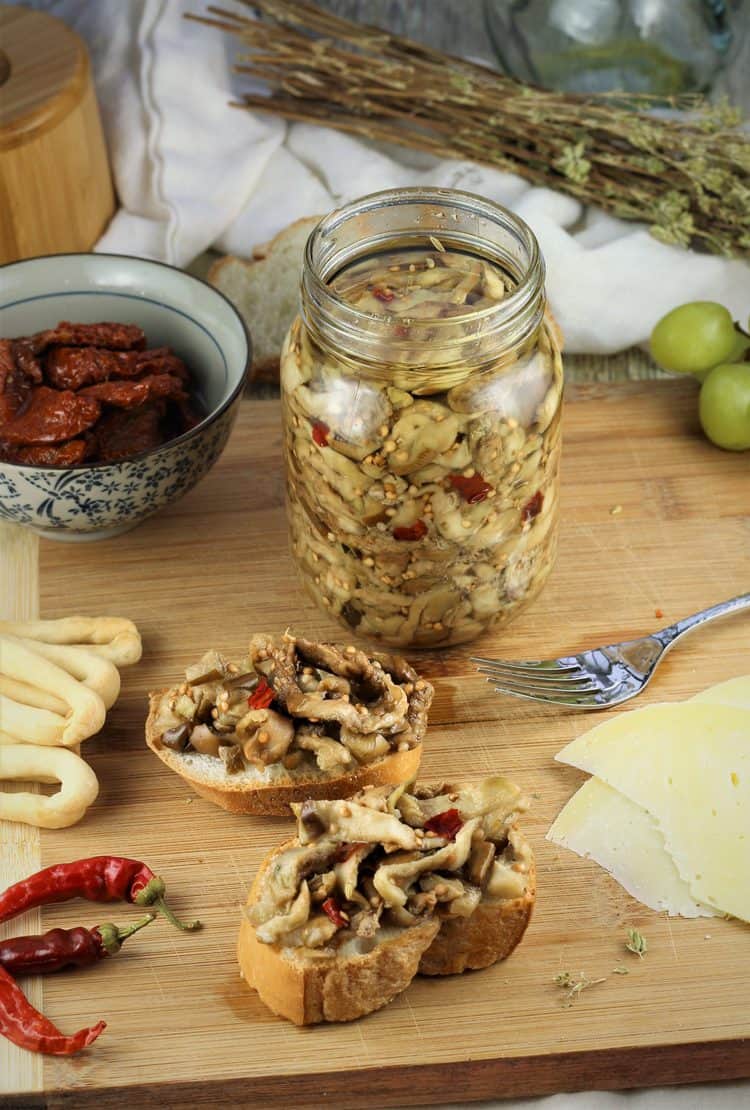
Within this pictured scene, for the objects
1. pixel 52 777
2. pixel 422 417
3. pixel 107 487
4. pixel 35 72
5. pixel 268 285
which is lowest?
pixel 52 777

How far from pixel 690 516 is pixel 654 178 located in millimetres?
1232

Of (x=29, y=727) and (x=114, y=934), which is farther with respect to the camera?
(x=29, y=727)

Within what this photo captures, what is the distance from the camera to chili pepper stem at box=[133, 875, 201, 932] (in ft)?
8.39

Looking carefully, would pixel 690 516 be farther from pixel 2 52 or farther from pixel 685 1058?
pixel 2 52

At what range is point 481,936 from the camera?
2406 millimetres

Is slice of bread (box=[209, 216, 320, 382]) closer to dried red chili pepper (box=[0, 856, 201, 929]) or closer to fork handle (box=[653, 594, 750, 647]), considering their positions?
fork handle (box=[653, 594, 750, 647])

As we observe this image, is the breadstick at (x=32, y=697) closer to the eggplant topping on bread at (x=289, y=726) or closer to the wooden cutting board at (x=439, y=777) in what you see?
the wooden cutting board at (x=439, y=777)

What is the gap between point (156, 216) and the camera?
14.2 ft

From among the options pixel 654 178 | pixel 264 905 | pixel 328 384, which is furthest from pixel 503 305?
pixel 654 178

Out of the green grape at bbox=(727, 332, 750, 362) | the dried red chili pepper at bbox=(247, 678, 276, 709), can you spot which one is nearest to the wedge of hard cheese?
the dried red chili pepper at bbox=(247, 678, 276, 709)

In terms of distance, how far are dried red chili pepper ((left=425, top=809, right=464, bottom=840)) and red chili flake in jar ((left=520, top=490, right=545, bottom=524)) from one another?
69 cm

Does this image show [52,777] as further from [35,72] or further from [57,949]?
[35,72]

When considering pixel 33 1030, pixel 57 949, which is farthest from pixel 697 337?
pixel 33 1030

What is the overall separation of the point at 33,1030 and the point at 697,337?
2415mm
